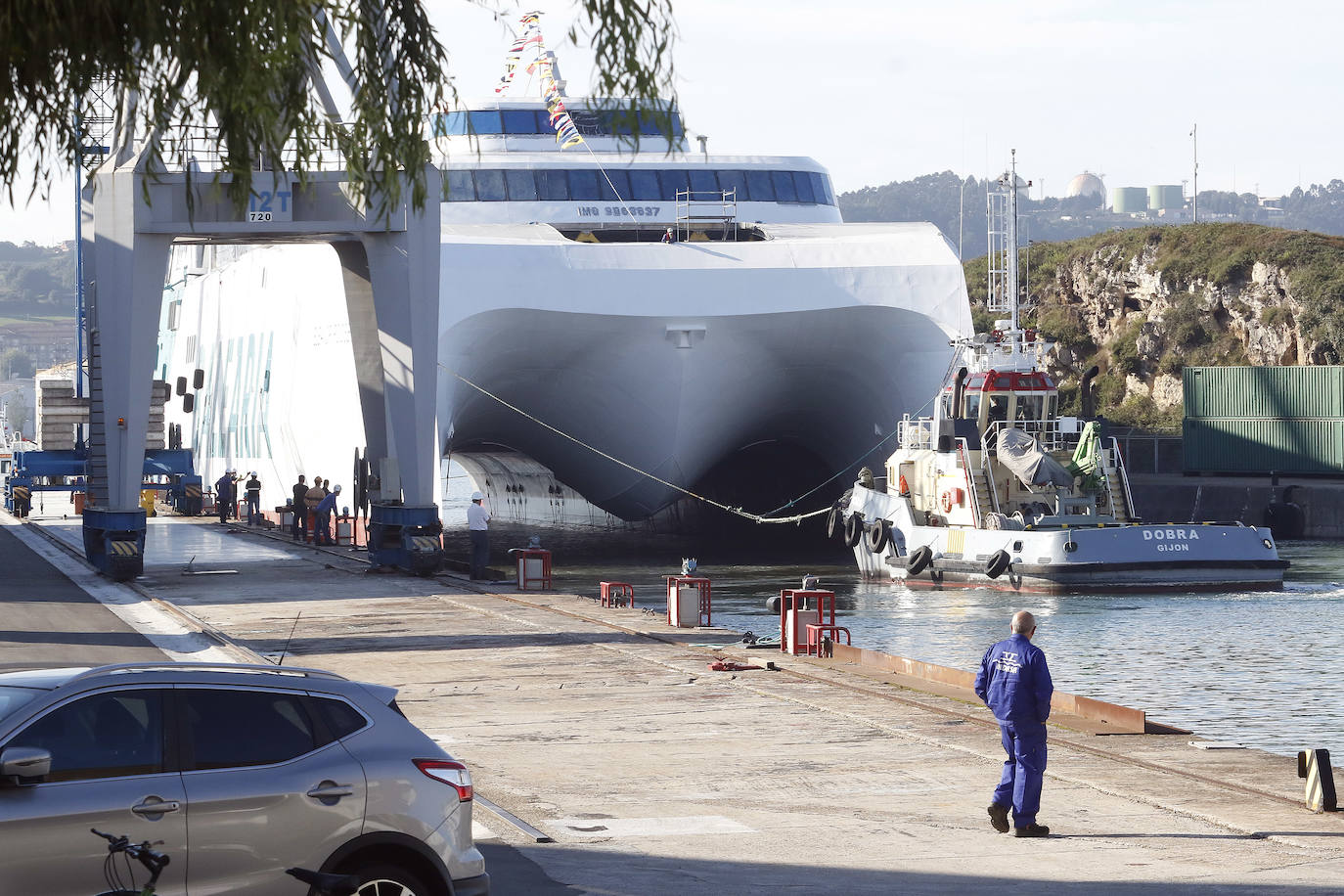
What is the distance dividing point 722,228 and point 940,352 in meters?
7.92

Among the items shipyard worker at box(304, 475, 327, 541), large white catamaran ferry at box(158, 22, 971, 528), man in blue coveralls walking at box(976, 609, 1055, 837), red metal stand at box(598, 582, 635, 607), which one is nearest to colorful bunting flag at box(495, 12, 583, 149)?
large white catamaran ferry at box(158, 22, 971, 528)

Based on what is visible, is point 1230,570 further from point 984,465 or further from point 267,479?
point 267,479

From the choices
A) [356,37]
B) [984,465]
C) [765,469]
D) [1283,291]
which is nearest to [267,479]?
[765,469]

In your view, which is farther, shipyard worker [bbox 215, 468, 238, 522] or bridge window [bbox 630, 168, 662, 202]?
shipyard worker [bbox 215, 468, 238, 522]

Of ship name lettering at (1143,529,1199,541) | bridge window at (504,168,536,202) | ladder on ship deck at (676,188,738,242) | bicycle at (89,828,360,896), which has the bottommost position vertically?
bicycle at (89,828,360,896)

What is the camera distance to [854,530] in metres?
39.0

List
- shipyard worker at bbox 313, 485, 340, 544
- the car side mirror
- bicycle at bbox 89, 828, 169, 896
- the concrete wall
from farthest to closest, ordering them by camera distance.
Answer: the concrete wall → shipyard worker at bbox 313, 485, 340, 544 → the car side mirror → bicycle at bbox 89, 828, 169, 896

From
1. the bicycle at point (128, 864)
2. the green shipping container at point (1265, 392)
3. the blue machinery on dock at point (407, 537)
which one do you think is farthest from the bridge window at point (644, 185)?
the bicycle at point (128, 864)

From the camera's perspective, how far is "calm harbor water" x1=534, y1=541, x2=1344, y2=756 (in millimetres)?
18609

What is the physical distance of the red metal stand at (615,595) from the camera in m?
26.2

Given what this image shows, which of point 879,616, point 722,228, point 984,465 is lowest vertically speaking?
point 879,616

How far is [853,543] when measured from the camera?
39000 mm

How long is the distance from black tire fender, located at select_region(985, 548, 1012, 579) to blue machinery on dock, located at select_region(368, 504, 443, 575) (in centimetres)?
1111

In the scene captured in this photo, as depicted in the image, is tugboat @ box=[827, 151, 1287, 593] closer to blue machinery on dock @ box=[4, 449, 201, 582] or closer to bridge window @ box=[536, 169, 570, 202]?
bridge window @ box=[536, 169, 570, 202]
